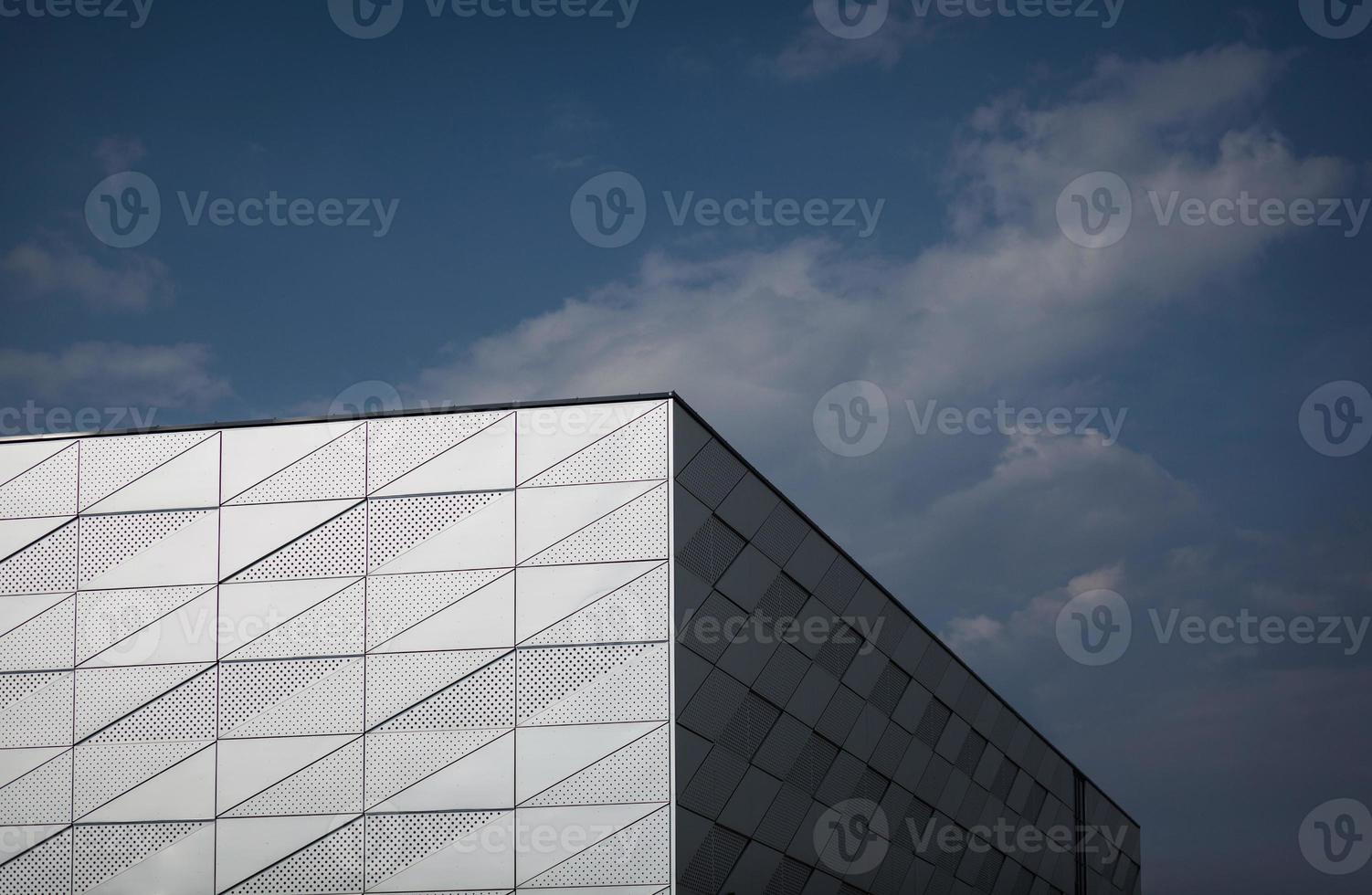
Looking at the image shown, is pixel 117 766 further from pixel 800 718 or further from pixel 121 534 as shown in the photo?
pixel 800 718

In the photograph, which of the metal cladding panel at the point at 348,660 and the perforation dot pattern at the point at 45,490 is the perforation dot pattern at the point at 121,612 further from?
the perforation dot pattern at the point at 45,490

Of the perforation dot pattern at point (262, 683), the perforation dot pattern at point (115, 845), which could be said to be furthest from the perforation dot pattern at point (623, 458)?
the perforation dot pattern at point (115, 845)

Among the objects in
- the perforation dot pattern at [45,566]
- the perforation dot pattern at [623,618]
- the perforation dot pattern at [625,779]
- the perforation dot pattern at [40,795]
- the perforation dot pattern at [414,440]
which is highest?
the perforation dot pattern at [414,440]

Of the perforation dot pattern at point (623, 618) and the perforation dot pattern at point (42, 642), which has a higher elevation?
the perforation dot pattern at point (42, 642)

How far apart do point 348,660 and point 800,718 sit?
6.89 m

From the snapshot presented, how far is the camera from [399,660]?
719 inches

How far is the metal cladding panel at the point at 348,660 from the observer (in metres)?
17.6

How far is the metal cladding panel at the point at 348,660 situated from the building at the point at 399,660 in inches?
1.5

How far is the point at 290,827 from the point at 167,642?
3198 mm

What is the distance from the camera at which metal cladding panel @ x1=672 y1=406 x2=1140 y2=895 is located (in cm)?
1827

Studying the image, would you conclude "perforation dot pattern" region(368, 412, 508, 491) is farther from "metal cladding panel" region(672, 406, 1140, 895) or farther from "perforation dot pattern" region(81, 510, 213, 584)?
"metal cladding panel" region(672, 406, 1140, 895)

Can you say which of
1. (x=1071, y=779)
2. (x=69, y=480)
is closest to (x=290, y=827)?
(x=69, y=480)

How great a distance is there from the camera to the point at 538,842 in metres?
17.4

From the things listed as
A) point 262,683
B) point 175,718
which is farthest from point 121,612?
point 262,683
